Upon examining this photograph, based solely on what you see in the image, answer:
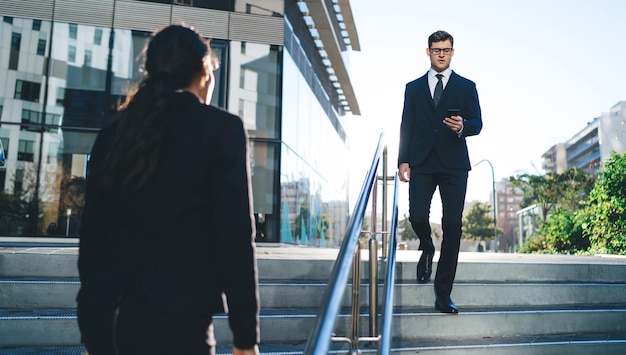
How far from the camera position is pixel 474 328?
13.8 ft

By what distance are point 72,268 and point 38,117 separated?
9502mm

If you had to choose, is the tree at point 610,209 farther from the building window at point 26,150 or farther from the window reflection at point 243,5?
the building window at point 26,150

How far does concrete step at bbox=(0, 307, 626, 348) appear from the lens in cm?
369

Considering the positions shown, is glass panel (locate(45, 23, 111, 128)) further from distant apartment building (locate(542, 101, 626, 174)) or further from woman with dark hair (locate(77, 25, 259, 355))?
distant apartment building (locate(542, 101, 626, 174))

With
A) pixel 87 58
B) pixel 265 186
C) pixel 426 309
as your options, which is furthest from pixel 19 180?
pixel 426 309

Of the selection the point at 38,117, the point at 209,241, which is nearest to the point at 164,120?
the point at 209,241

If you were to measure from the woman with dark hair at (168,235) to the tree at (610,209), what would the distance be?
34.4ft

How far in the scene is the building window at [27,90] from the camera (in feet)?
41.8

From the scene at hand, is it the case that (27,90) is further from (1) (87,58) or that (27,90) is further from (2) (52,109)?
(1) (87,58)

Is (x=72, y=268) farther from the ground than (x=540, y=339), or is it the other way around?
(x=72, y=268)

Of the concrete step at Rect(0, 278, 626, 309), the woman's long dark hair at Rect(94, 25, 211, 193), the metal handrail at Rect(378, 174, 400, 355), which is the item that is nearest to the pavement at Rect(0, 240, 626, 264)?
the concrete step at Rect(0, 278, 626, 309)

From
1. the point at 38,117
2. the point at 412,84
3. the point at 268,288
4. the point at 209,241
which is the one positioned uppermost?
the point at 38,117

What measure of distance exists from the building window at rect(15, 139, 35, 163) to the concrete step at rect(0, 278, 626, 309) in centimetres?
919

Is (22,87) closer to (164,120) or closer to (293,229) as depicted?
(293,229)
